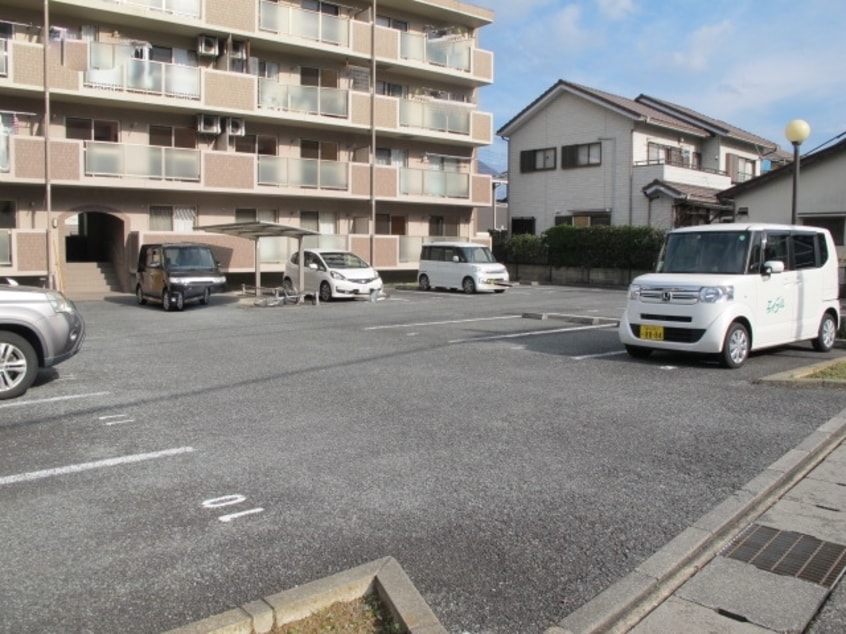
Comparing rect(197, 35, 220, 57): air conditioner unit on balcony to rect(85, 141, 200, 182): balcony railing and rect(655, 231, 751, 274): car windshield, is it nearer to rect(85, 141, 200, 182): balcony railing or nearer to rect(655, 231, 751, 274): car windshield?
rect(85, 141, 200, 182): balcony railing

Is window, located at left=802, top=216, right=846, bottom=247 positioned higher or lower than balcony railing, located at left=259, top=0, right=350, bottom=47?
lower

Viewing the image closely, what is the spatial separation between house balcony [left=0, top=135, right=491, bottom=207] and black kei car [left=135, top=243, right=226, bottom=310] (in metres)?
2.88

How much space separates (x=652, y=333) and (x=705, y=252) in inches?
53.1

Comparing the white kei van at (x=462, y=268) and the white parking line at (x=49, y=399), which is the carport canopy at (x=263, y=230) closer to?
the white kei van at (x=462, y=268)

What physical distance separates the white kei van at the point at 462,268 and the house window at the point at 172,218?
25.1ft

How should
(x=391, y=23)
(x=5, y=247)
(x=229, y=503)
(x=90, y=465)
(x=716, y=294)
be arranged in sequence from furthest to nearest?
(x=391, y=23) < (x=5, y=247) < (x=716, y=294) < (x=90, y=465) < (x=229, y=503)

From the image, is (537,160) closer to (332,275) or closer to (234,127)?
(234,127)

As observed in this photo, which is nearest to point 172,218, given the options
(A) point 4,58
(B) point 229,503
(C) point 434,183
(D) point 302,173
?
(D) point 302,173

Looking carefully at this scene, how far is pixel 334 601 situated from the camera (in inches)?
119

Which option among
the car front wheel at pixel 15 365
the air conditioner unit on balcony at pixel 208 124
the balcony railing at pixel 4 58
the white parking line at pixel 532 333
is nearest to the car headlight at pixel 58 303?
the car front wheel at pixel 15 365

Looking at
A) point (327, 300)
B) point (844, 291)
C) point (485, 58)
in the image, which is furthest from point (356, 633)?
point (485, 58)

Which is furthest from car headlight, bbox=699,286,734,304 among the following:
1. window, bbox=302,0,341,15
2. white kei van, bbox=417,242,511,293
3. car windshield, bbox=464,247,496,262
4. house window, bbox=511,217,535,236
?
house window, bbox=511,217,535,236

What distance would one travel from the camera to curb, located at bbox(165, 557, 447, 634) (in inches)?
109

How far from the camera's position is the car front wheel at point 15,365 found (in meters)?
7.17
